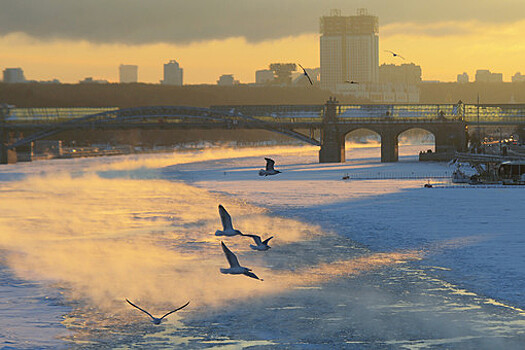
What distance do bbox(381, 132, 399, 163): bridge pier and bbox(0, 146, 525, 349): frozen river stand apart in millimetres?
92780

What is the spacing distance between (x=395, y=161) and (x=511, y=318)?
436 ft

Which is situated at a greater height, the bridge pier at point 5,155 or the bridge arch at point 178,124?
the bridge arch at point 178,124

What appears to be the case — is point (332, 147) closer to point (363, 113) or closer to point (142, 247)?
point (363, 113)

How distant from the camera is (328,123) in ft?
545

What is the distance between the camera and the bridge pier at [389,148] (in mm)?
159125

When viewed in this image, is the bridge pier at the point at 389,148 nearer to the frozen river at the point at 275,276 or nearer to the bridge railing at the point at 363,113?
the bridge railing at the point at 363,113

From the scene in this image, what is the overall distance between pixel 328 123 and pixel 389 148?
548 inches

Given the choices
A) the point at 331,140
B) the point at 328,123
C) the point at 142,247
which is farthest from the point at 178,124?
the point at 142,247

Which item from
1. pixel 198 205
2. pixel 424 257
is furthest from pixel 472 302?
pixel 198 205

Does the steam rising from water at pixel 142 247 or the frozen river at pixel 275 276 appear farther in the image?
the steam rising from water at pixel 142 247

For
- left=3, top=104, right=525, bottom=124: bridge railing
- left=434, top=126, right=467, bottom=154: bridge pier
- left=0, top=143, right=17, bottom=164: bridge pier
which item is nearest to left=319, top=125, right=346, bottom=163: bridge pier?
left=3, top=104, right=525, bottom=124: bridge railing

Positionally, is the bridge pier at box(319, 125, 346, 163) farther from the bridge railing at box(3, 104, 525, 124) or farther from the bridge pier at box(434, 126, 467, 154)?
the bridge pier at box(434, 126, 467, 154)

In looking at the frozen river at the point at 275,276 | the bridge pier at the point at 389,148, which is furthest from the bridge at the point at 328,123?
the frozen river at the point at 275,276

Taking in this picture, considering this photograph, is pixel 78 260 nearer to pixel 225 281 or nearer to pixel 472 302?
pixel 225 281
